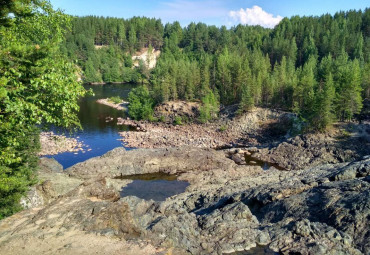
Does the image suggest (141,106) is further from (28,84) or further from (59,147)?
(28,84)

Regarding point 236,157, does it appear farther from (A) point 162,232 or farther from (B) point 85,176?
(A) point 162,232

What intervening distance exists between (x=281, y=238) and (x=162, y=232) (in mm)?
7045

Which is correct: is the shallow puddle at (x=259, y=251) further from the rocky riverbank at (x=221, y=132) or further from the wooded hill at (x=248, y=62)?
the rocky riverbank at (x=221, y=132)

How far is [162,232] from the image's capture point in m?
16.1

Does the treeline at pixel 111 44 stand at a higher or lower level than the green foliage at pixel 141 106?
higher

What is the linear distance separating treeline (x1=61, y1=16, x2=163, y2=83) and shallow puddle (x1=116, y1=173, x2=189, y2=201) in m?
100

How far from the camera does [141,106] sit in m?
75.8

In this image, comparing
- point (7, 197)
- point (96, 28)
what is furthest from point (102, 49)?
point (7, 197)

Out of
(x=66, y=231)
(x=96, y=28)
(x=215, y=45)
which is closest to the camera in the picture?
(x=66, y=231)

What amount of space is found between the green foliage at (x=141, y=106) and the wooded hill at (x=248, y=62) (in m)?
2.62

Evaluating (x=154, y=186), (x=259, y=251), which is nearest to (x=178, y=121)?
(x=154, y=186)

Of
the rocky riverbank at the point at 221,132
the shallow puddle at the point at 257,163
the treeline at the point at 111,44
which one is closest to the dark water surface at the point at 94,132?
the rocky riverbank at the point at 221,132

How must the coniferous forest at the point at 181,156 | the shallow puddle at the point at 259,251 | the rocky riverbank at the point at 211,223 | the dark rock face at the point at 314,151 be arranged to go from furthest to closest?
the dark rock face at the point at 314,151
the shallow puddle at the point at 259,251
the rocky riverbank at the point at 211,223
the coniferous forest at the point at 181,156

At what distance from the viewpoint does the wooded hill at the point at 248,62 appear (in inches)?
2266
